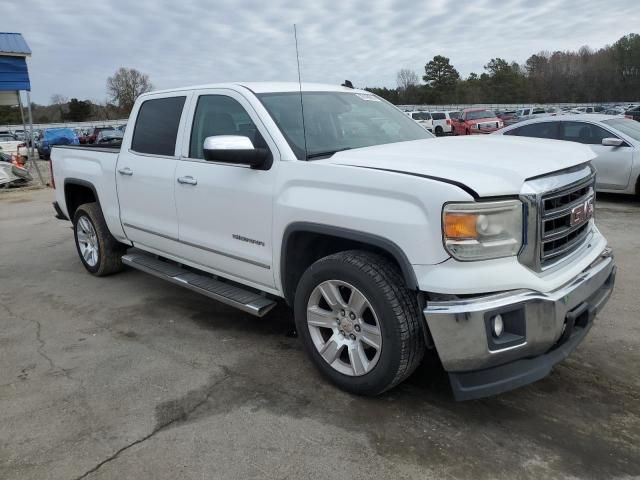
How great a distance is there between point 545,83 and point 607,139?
78.2m

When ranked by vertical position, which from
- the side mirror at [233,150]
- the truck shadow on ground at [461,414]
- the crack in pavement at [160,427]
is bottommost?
the truck shadow on ground at [461,414]

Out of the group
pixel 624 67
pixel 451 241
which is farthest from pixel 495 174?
pixel 624 67

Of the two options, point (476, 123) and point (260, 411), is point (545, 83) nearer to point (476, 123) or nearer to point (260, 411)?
point (476, 123)

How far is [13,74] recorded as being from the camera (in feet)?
53.1

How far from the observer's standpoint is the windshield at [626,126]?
9469mm

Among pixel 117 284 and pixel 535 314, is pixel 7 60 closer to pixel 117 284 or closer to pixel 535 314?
pixel 117 284

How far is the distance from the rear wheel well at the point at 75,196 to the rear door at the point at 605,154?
772cm

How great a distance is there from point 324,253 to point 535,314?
1437 millimetres

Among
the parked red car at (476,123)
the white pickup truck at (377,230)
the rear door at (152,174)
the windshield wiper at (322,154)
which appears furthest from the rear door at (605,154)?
the parked red car at (476,123)

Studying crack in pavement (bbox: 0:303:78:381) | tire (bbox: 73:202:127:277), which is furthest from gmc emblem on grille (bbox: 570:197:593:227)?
tire (bbox: 73:202:127:277)

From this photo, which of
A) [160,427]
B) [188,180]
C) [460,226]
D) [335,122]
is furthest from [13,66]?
[460,226]

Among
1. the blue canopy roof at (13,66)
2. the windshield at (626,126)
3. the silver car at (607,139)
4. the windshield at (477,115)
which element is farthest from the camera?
the windshield at (477,115)

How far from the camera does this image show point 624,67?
76.4 meters

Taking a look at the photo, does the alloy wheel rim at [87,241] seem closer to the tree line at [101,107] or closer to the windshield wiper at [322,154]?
the windshield wiper at [322,154]
